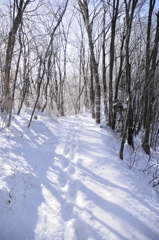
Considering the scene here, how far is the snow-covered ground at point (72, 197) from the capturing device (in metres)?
2.21

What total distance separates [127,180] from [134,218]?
3.14 ft

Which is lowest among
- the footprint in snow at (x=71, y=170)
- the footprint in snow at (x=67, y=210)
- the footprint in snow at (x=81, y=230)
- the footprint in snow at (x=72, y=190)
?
the footprint in snow at (x=81, y=230)

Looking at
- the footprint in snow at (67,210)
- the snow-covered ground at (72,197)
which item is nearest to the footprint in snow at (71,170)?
the snow-covered ground at (72,197)

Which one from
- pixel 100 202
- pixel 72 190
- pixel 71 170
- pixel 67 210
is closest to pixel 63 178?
pixel 71 170

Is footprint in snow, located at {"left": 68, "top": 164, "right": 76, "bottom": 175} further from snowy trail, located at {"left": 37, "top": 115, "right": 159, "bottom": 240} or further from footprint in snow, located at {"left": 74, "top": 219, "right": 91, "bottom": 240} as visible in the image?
footprint in snow, located at {"left": 74, "top": 219, "right": 91, "bottom": 240}

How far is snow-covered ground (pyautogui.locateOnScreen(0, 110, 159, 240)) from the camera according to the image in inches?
87.0

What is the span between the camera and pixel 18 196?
2.69 metres

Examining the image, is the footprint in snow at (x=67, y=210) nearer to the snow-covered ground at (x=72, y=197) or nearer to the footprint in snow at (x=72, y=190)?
the snow-covered ground at (x=72, y=197)

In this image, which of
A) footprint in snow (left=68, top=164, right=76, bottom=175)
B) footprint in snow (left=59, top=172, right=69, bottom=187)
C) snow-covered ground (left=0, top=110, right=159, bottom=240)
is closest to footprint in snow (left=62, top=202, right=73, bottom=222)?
snow-covered ground (left=0, top=110, right=159, bottom=240)

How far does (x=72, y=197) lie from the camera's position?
2.93 m

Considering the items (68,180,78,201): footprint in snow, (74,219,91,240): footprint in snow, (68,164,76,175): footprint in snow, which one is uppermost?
(68,164,76,175): footprint in snow

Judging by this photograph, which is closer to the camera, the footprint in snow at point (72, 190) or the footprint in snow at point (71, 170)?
the footprint in snow at point (72, 190)

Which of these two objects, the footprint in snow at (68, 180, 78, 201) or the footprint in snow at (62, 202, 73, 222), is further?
the footprint in snow at (68, 180, 78, 201)

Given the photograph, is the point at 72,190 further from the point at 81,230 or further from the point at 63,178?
the point at 81,230
